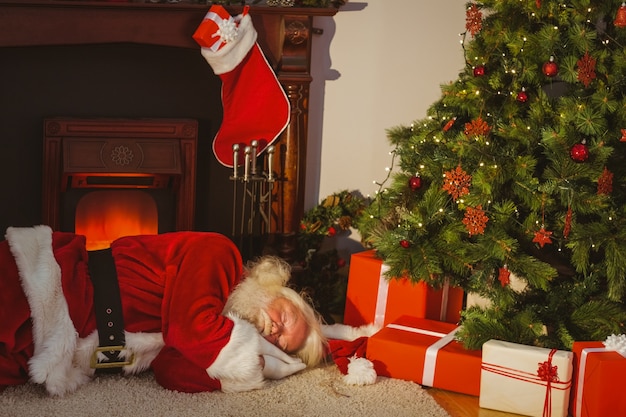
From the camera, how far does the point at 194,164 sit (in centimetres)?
389

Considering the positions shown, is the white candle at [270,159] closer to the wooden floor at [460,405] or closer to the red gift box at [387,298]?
the red gift box at [387,298]

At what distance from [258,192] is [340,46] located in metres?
0.78

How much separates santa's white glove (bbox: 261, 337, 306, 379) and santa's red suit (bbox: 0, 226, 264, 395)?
55 mm

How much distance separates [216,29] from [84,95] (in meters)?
0.73

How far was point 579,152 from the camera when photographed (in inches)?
107

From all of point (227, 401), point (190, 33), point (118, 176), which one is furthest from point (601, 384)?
point (118, 176)

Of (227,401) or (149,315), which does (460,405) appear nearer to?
(227,401)

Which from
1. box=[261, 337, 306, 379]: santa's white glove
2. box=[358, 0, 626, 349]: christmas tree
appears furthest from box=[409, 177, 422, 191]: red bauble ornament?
box=[261, 337, 306, 379]: santa's white glove

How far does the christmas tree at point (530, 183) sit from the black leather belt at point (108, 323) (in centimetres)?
97

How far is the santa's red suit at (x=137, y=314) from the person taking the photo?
2543 mm

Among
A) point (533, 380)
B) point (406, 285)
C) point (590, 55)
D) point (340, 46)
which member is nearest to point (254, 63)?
point (340, 46)

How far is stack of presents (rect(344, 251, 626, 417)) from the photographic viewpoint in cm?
254

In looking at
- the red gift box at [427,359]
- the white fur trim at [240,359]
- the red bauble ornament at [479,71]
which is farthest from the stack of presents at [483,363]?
the red bauble ornament at [479,71]

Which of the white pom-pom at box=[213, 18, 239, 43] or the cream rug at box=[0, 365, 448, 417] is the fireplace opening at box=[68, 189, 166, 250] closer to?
the white pom-pom at box=[213, 18, 239, 43]
